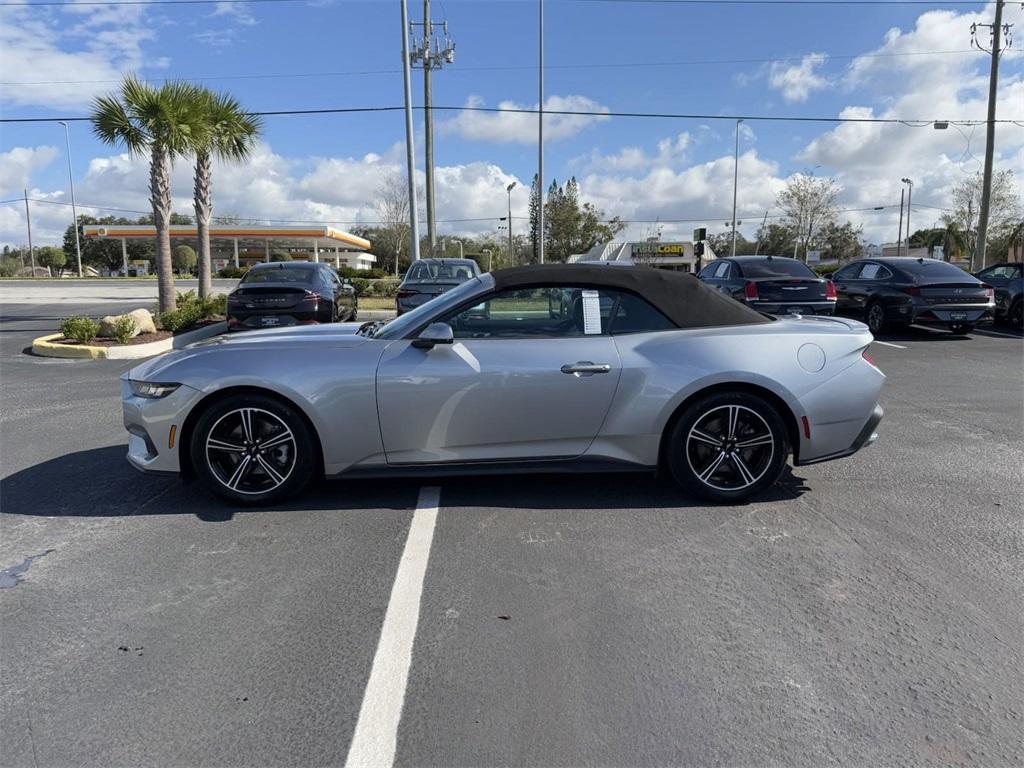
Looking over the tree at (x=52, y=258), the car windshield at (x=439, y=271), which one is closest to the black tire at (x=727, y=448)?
the car windshield at (x=439, y=271)

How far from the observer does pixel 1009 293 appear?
1479 centimetres

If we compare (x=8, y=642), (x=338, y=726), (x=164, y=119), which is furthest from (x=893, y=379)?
(x=164, y=119)

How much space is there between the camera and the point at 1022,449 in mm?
5758

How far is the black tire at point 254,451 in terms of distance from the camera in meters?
4.30

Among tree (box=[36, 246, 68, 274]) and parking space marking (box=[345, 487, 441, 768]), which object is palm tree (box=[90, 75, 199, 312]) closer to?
parking space marking (box=[345, 487, 441, 768])

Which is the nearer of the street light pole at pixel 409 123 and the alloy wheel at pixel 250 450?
the alloy wheel at pixel 250 450

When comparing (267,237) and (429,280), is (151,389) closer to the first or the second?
(429,280)

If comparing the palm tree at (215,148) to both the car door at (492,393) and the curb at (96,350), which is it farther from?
the car door at (492,393)

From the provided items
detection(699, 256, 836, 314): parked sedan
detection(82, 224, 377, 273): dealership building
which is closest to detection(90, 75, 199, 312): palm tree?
detection(699, 256, 836, 314): parked sedan

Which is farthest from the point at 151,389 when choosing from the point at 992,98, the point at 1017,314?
the point at 992,98

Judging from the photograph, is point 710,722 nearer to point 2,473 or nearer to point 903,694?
point 903,694

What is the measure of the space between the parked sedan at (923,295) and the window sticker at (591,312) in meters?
10.9

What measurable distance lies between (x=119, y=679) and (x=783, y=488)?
400cm

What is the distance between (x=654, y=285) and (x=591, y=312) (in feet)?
1.58
